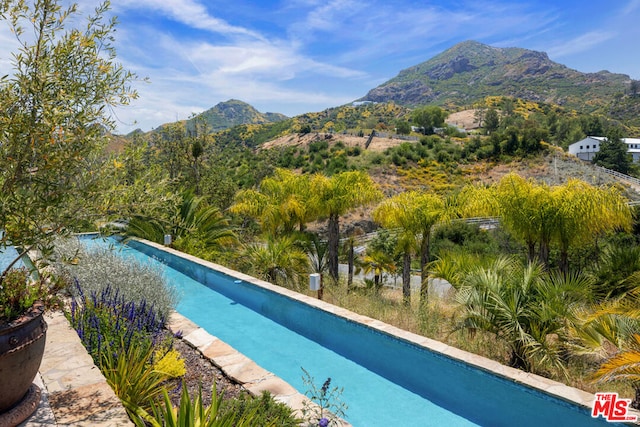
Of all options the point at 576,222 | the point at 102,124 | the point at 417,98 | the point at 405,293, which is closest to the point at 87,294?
the point at 102,124

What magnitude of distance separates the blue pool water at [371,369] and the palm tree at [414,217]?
3.11 meters

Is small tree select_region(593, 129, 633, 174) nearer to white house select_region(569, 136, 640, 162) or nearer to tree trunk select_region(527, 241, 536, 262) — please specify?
white house select_region(569, 136, 640, 162)

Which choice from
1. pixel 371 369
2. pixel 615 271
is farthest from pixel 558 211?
pixel 371 369

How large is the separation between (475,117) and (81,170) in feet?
314

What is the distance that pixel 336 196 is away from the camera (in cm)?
1059

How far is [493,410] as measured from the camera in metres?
4.23

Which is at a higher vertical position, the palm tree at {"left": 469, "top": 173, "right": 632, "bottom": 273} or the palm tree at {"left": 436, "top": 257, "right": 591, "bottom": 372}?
the palm tree at {"left": 469, "top": 173, "right": 632, "bottom": 273}

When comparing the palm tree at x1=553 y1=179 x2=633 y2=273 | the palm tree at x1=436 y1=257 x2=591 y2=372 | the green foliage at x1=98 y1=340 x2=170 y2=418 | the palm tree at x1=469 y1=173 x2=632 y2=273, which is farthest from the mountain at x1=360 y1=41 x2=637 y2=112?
the green foliage at x1=98 y1=340 x2=170 y2=418

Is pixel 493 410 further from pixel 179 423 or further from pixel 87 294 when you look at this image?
pixel 87 294

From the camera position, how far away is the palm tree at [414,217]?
884 centimetres

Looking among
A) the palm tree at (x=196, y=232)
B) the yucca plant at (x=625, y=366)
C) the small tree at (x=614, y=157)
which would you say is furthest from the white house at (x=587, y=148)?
the yucca plant at (x=625, y=366)

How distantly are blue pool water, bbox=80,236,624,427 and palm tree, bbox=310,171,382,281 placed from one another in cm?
347

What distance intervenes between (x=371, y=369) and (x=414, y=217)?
4.21m

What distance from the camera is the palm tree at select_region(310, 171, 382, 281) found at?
10508 millimetres
